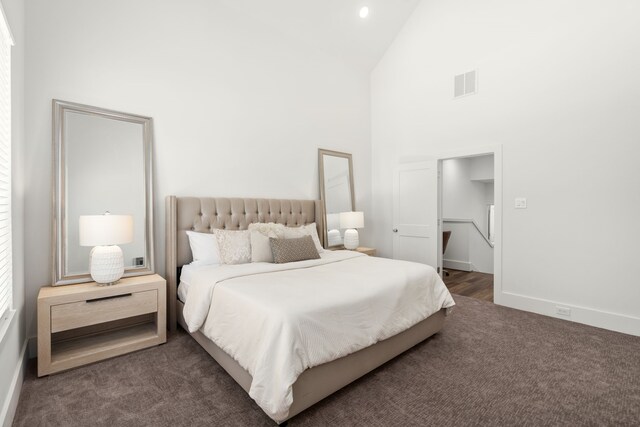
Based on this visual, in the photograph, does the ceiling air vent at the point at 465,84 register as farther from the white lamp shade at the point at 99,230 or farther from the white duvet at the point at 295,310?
the white lamp shade at the point at 99,230

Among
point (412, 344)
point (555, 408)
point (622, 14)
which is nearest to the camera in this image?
point (555, 408)

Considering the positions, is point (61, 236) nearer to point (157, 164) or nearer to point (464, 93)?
point (157, 164)

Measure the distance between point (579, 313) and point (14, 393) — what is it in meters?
4.76

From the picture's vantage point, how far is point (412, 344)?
2.54 metres

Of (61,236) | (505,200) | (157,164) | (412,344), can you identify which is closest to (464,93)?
(505,200)

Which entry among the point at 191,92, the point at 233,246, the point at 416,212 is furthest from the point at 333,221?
the point at 191,92

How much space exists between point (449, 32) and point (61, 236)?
16.9ft

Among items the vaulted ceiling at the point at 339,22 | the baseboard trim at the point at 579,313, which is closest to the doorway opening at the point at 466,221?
the baseboard trim at the point at 579,313

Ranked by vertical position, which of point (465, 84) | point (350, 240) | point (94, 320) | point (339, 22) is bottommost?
point (94, 320)

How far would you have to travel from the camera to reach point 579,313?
10.6 ft

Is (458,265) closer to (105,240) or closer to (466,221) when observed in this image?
(466,221)

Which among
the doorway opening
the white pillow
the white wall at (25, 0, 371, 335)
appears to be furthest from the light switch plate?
the white pillow

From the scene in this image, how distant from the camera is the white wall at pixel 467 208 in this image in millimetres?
5855

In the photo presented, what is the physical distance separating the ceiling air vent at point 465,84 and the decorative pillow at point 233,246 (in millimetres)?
3419
